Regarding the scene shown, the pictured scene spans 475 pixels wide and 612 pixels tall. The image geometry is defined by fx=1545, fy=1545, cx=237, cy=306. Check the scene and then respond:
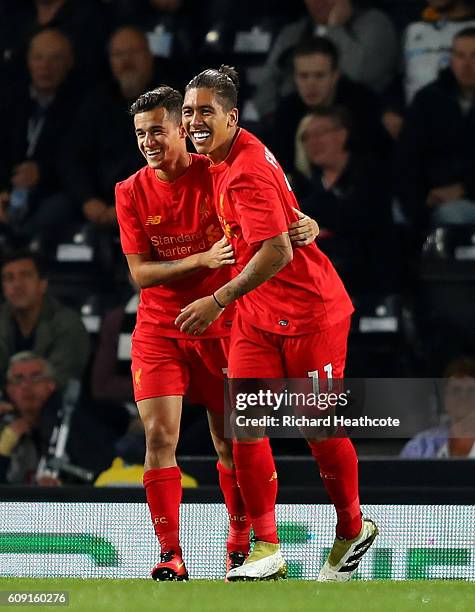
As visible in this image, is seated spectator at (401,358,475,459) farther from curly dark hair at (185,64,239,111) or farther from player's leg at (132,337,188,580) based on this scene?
curly dark hair at (185,64,239,111)

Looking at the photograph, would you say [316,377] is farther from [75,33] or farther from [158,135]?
[75,33]

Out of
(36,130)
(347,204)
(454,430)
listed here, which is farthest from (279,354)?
(36,130)

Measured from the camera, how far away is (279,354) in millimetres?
6250

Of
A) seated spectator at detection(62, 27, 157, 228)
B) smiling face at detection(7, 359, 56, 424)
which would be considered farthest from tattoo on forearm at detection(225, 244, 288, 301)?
seated spectator at detection(62, 27, 157, 228)

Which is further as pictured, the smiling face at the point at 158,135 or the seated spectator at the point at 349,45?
the seated spectator at the point at 349,45

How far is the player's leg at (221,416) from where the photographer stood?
6562mm

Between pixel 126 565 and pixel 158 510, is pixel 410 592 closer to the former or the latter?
pixel 158 510

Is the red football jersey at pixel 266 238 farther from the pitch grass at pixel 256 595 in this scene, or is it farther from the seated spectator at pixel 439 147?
the seated spectator at pixel 439 147

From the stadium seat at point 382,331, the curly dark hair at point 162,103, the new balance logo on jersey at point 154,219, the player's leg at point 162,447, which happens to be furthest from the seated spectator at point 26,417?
the curly dark hair at point 162,103

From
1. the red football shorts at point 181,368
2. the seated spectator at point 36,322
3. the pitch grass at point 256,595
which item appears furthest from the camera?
the seated spectator at point 36,322

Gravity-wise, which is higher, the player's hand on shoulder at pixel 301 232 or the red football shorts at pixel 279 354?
the player's hand on shoulder at pixel 301 232

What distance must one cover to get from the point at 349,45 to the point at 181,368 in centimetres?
421

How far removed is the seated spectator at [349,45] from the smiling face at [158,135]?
12.6 feet

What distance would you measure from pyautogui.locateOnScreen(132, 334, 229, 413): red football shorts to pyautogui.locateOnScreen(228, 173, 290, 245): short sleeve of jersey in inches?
30.3
